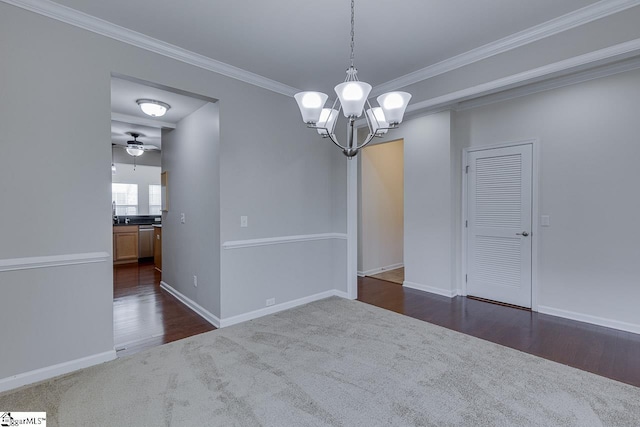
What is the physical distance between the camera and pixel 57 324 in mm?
2322

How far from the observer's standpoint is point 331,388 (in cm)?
213

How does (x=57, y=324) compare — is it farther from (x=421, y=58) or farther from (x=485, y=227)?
(x=485, y=227)

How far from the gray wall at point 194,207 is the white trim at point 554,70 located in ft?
8.05

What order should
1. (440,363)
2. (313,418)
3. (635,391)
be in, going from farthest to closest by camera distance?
(440,363)
(635,391)
(313,418)

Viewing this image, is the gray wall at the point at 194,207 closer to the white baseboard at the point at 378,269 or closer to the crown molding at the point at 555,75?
the crown molding at the point at 555,75

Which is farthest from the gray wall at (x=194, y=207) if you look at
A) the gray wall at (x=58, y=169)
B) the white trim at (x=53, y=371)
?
the white trim at (x=53, y=371)

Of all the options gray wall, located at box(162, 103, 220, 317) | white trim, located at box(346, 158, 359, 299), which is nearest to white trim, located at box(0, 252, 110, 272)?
gray wall, located at box(162, 103, 220, 317)

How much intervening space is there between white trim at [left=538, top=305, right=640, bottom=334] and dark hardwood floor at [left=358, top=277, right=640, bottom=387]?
69 millimetres

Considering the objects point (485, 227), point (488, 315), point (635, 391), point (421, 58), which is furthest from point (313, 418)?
point (485, 227)

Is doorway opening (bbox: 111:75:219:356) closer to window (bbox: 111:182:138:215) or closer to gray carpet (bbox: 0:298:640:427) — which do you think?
gray carpet (bbox: 0:298:640:427)

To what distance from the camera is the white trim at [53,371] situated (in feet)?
7.01

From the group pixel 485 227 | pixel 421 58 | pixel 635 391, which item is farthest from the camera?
pixel 485 227

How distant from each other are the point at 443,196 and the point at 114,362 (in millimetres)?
4119

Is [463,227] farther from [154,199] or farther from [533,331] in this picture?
[154,199]
